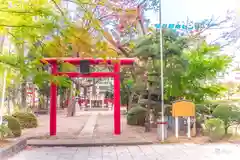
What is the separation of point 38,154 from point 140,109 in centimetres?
521

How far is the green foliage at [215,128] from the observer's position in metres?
9.48

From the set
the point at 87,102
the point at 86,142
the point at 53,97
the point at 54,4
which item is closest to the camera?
the point at 54,4

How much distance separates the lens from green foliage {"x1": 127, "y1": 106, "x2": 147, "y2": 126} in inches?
487

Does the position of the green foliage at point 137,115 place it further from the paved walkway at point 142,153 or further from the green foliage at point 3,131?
the green foliage at point 3,131

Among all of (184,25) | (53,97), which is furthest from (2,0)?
(184,25)

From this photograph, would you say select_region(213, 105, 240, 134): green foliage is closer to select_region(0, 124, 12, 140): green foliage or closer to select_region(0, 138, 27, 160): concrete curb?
select_region(0, 138, 27, 160): concrete curb

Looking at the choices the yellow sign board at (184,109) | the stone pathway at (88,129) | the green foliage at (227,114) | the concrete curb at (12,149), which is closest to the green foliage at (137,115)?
the stone pathway at (88,129)

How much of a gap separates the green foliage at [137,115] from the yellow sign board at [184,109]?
2.28 metres

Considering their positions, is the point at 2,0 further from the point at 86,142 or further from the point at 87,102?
the point at 87,102

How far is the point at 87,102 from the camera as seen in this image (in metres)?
28.7

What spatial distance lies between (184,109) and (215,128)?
41.0 inches

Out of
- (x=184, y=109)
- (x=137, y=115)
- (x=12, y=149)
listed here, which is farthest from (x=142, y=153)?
(x=137, y=115)

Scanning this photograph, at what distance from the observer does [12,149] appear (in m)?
7.61

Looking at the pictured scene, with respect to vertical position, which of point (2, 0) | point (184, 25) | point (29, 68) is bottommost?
point (29, 68)
